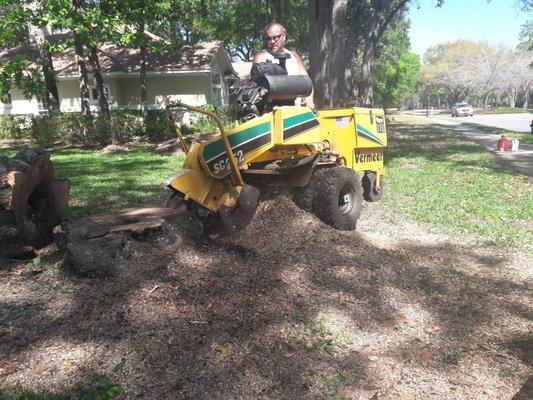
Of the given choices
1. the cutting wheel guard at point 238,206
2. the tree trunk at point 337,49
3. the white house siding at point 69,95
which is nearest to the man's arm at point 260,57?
the cutting wheel guard at point 238,206

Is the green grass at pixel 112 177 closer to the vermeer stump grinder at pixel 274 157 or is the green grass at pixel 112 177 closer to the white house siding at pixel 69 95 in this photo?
the vermeer stump grinder at pixel 274 157

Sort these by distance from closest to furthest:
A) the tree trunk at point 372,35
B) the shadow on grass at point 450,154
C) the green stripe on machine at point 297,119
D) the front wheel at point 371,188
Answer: the green stripe on machine at point 297,119 → the front wheel at point 371,188 → the shadow on grass at point 450,154 → the tree trunk at point 372,35

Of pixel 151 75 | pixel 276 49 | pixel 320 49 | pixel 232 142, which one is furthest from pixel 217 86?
pixel 232 142

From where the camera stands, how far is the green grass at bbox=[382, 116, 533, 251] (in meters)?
5.82

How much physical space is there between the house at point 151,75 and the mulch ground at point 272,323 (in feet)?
66.6

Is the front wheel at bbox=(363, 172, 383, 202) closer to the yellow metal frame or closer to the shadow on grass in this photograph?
the yellow metal frame

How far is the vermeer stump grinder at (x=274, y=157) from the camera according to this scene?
4.29 m

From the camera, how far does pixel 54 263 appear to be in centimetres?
412

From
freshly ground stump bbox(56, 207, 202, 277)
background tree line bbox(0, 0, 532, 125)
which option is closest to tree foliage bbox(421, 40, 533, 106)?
background tree line bbox(0, 0, 532, 125)

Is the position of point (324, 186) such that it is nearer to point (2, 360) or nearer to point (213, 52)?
point (2, 360)

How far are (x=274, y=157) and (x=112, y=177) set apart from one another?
539 cm

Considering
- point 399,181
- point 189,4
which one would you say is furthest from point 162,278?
point 189,4

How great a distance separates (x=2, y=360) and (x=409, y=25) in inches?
2363

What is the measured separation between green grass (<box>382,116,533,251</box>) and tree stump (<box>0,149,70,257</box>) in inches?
164
